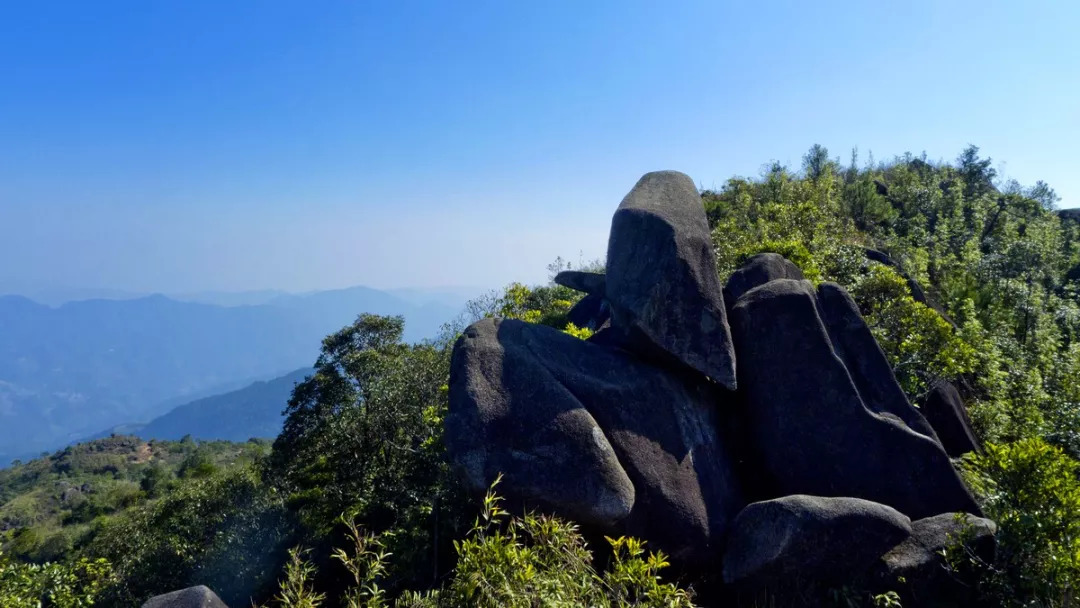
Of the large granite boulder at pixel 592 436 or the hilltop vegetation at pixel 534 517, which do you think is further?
the large granite boulder at pixel 592 436

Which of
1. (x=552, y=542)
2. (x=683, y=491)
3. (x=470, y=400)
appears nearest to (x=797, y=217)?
(x=683, y=491)

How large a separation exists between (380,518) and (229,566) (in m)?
5.32

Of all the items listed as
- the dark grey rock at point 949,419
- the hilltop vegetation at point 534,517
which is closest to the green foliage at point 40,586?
the hilltop vegetation at point 534,517

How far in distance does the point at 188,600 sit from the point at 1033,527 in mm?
12562

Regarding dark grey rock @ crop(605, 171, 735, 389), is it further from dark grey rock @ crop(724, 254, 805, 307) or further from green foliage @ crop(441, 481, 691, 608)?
green foliage @ crop(441, 481, 691, 608)

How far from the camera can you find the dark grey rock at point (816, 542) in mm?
8719

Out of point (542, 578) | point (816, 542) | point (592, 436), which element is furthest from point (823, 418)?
point (542, 578)

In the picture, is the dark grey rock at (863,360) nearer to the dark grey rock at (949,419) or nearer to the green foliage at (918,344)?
the dark grey rock at (949,419)

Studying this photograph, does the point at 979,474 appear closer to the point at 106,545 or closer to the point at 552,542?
the point at 552,542

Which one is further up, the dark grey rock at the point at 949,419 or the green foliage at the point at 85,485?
the dark grey rock at the point at 949,419

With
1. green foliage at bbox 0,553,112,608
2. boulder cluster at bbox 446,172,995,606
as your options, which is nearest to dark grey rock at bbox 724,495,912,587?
boulder cluster at bbox 446,172,995,606

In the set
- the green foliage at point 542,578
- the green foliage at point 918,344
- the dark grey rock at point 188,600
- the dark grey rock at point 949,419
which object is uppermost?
the green foliage at point 918,344

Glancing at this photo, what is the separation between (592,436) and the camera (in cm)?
934

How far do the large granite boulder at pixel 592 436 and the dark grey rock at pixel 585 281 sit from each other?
504 cm
